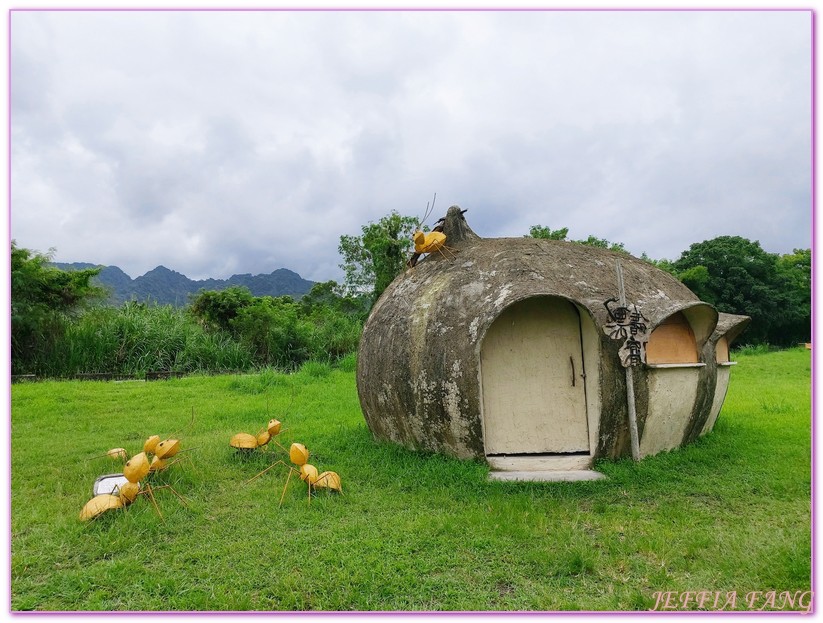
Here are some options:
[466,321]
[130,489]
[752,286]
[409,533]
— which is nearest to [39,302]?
[130,489]

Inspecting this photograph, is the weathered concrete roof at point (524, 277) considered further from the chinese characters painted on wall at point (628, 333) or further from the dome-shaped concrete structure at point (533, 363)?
the chinese characters painted on wall at point (628, 333)

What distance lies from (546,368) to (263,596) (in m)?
3.69

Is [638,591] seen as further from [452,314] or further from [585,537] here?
[452,314]

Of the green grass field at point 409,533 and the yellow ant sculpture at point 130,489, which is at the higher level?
the yellow ant sculpture at point 130,489

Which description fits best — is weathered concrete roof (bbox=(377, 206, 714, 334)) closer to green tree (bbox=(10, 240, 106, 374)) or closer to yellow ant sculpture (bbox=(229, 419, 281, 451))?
yellow ant sculpture (bbox=(229, 419, 281, 451))

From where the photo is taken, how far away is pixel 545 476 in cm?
559

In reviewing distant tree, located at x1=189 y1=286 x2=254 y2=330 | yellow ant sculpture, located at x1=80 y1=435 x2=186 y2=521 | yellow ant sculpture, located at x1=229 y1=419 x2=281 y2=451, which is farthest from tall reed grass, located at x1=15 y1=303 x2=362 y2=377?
yellow ant sculpture, located at x1=80 y1=435 x2=186 y2=521

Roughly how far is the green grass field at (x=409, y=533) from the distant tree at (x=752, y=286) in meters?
20.3

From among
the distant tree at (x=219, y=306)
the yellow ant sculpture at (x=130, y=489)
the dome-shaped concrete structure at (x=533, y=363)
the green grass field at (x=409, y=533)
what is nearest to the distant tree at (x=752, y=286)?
the distant tree at (x=219, y=306)

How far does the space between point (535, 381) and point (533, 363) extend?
0.19m

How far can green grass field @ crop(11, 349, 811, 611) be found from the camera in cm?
354

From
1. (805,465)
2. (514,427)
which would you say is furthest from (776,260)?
(514,427)

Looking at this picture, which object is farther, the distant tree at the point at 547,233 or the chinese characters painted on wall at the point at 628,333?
the distant tree at the point at 547,233

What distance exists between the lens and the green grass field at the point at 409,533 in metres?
3.54
